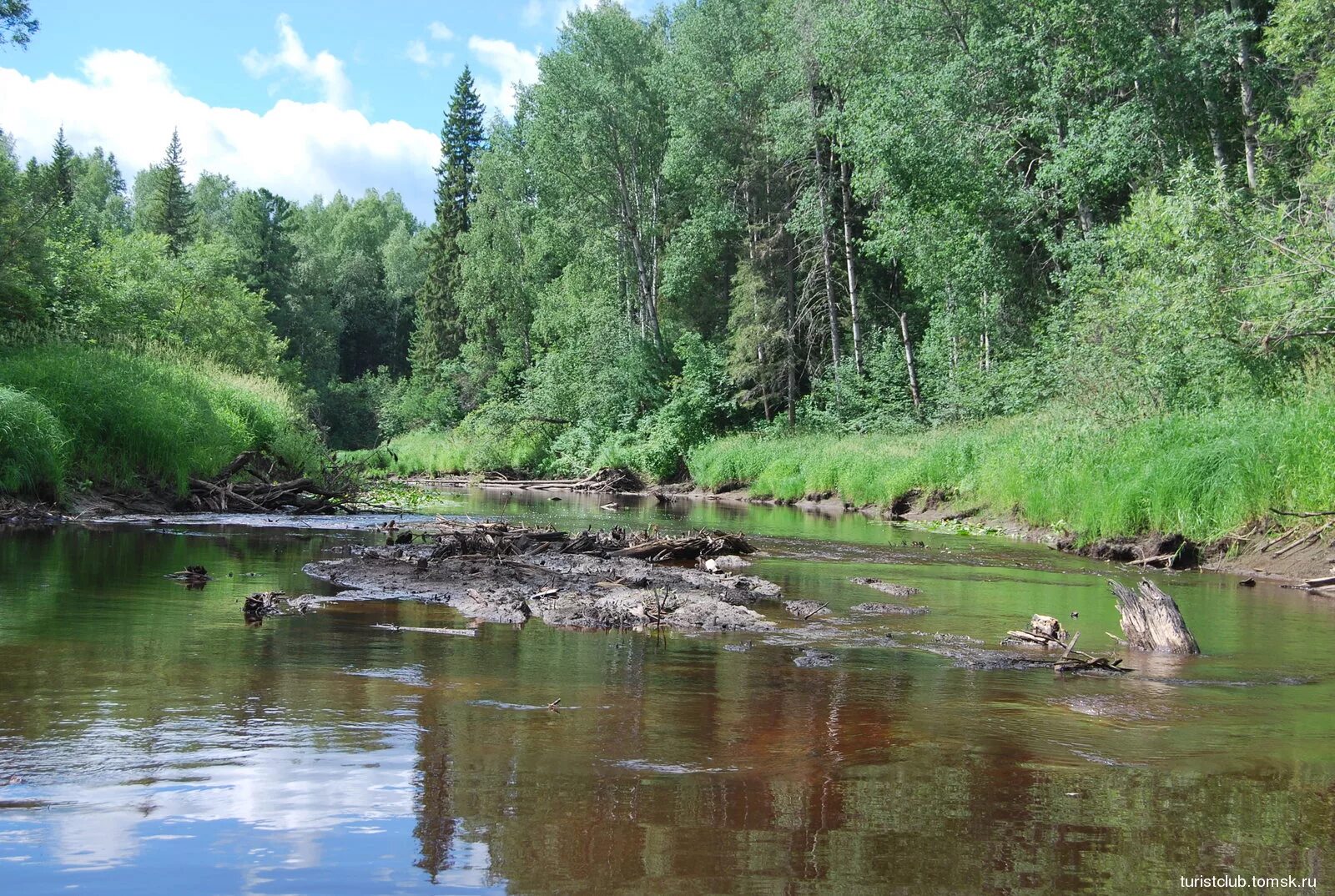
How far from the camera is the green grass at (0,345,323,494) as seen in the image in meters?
17.4

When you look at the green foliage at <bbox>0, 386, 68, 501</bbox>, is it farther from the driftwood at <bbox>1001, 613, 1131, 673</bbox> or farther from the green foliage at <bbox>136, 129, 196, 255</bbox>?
the green foliage at <bbox>136, 129, 196, 255</bbox>

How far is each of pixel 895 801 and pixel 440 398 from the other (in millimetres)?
59262

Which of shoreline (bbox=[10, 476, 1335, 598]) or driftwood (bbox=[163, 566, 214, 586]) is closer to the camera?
driftwood (bbox=[163, 566, 214, 586])

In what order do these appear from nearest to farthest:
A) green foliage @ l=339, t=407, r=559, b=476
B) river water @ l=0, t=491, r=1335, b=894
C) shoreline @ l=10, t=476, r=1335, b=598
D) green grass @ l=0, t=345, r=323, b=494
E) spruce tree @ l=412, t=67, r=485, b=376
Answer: river water @ l=0, t=491, r=1335, b=894
shoreline @ l=10, t=476, r=1335, b=598
green grass @ l=0, t=345, r=323, b=494
green foliage @ l=339, t=407, r=559, b=476
spruce tree @ l=412, t=67, r=485, b=376

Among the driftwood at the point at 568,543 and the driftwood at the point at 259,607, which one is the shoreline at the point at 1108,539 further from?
the driftwood at the point at 259,607

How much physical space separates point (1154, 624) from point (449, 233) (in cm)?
6798

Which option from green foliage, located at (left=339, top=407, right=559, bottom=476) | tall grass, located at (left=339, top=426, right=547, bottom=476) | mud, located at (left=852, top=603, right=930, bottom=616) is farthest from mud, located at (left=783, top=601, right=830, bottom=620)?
tall grass, located at (left=339, top=426, right=547, bottom=476)

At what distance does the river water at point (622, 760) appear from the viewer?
367 cm

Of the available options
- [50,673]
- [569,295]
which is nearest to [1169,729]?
[50,673]

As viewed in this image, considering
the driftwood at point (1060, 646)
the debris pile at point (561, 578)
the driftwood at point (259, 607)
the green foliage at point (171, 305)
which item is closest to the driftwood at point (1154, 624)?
the driftwood at point (1060, 646)

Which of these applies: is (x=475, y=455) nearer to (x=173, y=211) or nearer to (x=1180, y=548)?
(x=1180, y=548)

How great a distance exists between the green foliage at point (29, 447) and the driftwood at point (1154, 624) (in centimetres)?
1517

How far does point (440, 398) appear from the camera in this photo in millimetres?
61719

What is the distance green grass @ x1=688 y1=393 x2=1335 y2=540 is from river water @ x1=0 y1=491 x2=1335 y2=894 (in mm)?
5559
